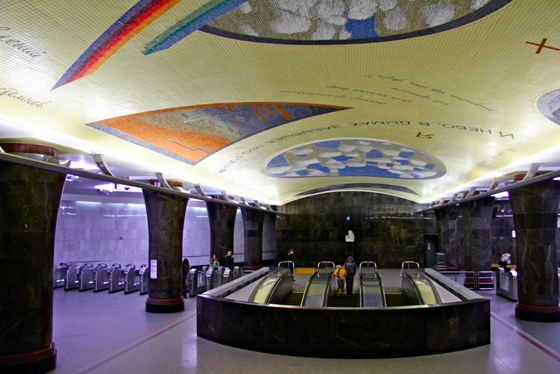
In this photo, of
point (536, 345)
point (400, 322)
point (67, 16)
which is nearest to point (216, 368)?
point (400, 322)

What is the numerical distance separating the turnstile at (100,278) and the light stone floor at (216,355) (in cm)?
530

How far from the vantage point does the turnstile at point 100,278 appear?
53.7 feet

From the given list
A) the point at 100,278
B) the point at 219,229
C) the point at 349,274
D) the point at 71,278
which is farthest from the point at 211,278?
the point at 71,278

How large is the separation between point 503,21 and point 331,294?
1170 cm

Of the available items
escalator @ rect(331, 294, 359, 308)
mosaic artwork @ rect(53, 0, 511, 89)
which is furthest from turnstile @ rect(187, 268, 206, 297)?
mosaic artwork @ rect(53, 0, 511, 89)

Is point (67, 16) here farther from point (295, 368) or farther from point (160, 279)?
point (160, 279)

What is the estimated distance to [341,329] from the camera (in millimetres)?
8039

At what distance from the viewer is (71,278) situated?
1698 cm

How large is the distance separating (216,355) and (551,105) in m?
7.31

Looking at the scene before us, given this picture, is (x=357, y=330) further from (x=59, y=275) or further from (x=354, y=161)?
(x=59, y=275)

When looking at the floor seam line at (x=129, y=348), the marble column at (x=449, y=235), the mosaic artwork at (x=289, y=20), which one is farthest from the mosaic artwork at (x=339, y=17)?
the marble column at (x=449, y=235)

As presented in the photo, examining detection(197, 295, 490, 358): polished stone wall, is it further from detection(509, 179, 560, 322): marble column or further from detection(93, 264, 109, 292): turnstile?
detection(93, 264, 109, 292): turnstile

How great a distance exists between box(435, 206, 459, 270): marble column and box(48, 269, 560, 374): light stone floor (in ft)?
46.6

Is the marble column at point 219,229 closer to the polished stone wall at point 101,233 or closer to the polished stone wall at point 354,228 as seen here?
the polished stone wall at point 101,233
